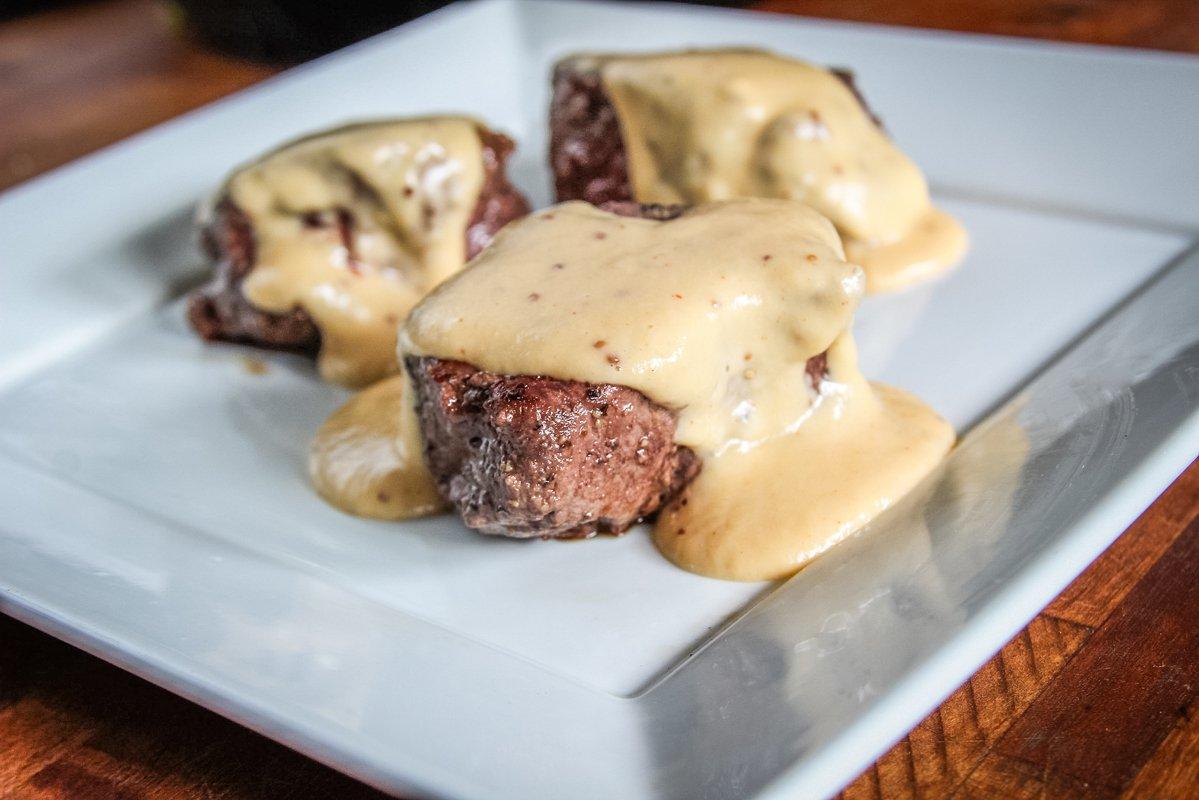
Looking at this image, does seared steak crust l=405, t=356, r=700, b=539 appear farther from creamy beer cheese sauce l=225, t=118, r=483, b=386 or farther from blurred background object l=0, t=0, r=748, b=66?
blurred background object l=0, t=0, r=748, b=66

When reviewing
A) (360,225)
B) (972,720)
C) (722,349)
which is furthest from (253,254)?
(972,720)

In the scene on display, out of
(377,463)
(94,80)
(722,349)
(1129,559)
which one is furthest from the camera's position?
(94,80)

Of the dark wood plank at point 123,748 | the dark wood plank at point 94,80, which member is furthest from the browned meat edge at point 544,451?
the dark wood plank at point 94,80

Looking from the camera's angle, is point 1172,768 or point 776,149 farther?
point 776,149

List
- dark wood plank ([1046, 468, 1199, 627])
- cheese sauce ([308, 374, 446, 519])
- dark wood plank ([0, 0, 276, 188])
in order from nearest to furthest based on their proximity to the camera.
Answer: dark wood plank ([1046, 468, 1199, 627]), cheese sauce ([308, 374, 446, 519]), dark wood plank ([0, 0, 276, 188])

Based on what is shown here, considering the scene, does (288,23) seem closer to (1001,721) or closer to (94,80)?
(94,80)

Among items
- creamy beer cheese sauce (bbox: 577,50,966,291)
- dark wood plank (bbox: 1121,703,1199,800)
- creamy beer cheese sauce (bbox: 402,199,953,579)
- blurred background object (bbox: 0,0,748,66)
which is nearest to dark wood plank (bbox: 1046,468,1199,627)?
dark wood plank (bbox: 1121,703,1199,800)
